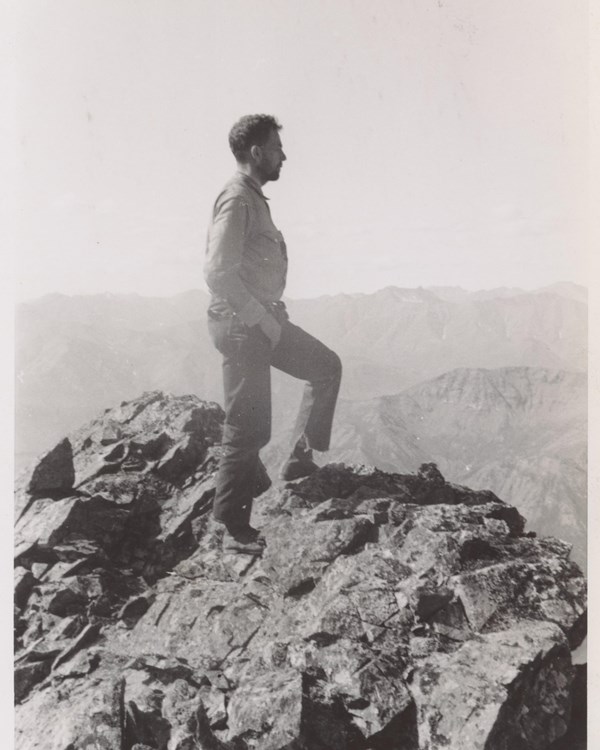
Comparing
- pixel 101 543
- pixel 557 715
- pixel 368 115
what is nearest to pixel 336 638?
pixel 557 715

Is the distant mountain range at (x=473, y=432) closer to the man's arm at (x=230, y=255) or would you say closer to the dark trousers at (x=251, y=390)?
the dark trousers at (x=251, y=390)

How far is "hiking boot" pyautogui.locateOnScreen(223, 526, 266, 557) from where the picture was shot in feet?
15.5

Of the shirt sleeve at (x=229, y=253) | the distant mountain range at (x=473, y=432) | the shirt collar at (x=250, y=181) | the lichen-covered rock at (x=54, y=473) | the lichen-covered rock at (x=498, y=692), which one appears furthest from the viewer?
the distant mountain range at (x=473, y=432)

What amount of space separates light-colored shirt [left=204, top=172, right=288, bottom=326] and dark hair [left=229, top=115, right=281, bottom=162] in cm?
20

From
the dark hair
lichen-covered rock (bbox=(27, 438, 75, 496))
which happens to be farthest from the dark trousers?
lichen-covered rock (bbox=(27, 438, 75, 496))

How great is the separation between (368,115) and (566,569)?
3765 millimetres

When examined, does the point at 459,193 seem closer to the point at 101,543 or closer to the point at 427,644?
the point at 427,644

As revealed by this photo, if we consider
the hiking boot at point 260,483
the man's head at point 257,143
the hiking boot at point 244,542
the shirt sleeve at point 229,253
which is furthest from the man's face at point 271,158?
the hiking boot at point 244,542

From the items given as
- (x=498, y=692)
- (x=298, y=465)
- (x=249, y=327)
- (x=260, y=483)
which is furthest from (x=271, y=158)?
(x=498, y=692)

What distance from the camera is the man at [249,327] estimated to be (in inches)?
171

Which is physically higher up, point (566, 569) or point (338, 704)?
point (566, 569)

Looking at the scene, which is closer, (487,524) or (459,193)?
(487,524)

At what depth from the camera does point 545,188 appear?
490cm

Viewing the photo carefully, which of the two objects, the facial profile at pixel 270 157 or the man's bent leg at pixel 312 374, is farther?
the man's bent leg at pixel 312 374
